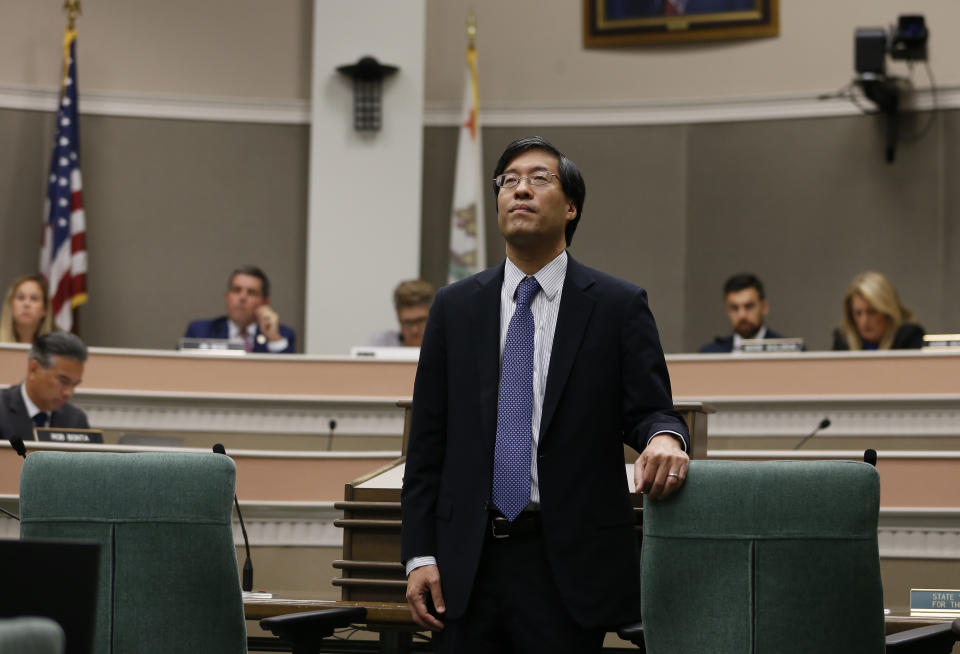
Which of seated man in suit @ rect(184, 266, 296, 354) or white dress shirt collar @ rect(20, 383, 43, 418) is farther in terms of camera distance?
seated man in suit @ rect(184, 266, 296, 354)

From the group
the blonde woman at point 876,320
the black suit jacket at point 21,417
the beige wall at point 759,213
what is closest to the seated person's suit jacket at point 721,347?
the blonde woman at point 876,320

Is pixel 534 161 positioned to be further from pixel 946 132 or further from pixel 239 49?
pixel 239 49

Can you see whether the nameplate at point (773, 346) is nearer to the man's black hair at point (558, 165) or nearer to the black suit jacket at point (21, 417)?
the black suit jacket at point (21, 417)

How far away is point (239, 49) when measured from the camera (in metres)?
8.34

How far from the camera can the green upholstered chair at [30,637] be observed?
1.17 metres

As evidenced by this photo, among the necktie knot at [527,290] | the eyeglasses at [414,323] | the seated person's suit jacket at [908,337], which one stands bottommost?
the necktie knot at [527,290]

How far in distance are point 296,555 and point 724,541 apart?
258cm

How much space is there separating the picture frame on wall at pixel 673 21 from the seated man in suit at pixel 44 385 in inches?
177

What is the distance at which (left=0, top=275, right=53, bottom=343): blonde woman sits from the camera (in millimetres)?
5934

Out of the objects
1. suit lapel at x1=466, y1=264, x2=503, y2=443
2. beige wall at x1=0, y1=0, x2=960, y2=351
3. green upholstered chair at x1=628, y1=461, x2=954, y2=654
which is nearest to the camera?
green upholstered chair at x1=628, y1=461, x2=954, y2=654

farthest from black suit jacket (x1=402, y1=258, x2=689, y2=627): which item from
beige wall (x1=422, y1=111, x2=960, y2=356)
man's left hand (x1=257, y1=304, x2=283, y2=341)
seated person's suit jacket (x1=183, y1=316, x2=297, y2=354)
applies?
beige wall (x1=422, y1=111, x2=960, y2=356)

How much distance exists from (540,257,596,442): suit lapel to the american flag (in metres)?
5.83

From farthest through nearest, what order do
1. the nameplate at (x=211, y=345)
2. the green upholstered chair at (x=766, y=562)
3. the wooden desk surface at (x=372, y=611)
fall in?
1. the nameplate at (x=211, y=345)
2. the wooden desk surface at (x=372, y=611)
3. the green upholstered chair at (x=766, y=562)

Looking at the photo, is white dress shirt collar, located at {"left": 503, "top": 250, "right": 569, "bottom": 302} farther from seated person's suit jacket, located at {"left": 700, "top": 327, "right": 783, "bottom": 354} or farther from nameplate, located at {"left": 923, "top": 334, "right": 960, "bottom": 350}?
seated person's suit jacket, located at {"left": 700, "top": 327, "right": 783, "bottom": 354}
